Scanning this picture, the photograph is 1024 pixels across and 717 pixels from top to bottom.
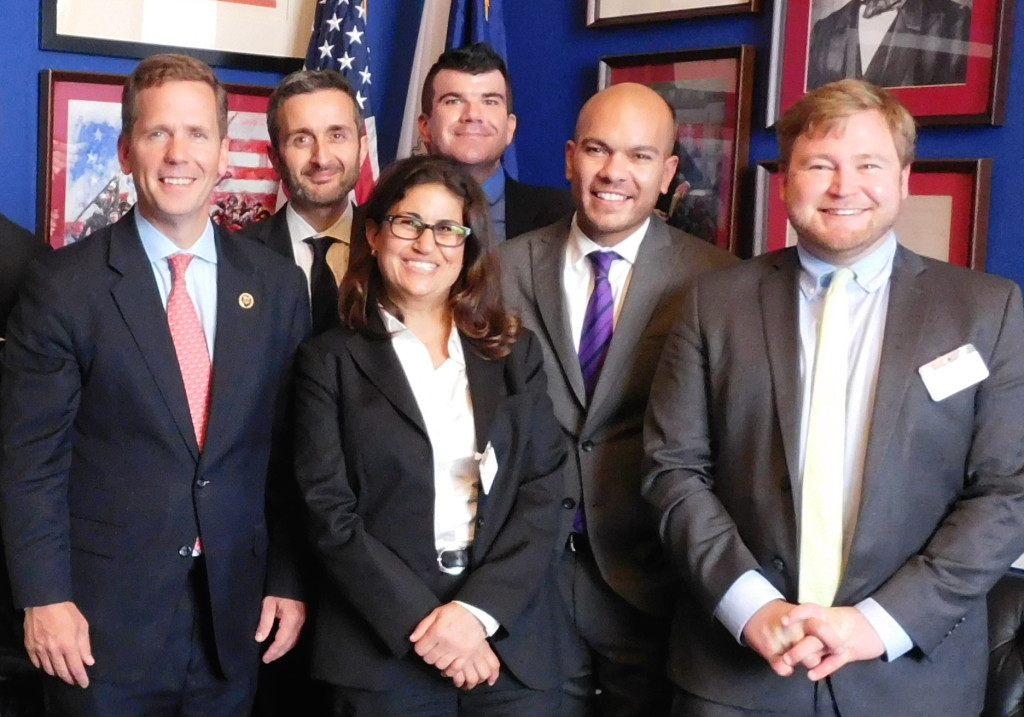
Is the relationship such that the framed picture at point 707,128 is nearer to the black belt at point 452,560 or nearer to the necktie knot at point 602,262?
the necktie knot at point 602,262

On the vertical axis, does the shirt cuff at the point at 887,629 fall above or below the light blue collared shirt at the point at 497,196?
below

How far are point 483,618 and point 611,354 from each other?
0.64m

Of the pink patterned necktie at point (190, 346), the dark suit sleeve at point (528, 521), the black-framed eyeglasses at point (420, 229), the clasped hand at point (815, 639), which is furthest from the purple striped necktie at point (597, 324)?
the pink patterned necktie at point (190, 346)

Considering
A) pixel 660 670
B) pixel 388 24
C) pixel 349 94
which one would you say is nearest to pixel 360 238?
pixel 349 94

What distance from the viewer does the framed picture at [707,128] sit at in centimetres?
335

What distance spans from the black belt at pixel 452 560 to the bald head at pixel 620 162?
0.81 meters

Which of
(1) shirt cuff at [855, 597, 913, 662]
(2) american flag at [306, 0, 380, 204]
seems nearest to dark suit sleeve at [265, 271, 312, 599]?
(1) shirt cuff at [855, 597, 913, 662]

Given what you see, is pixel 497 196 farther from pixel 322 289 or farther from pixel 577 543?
pixel 577 543

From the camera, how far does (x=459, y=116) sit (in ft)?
10.3

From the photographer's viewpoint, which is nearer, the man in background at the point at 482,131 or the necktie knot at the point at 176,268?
the necktie knot at the point at 176,268

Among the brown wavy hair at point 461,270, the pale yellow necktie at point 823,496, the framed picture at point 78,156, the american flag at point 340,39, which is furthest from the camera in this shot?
the american flag at point 340,39

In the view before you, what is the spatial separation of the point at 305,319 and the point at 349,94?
893mm

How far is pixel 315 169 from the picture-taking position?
114 inches

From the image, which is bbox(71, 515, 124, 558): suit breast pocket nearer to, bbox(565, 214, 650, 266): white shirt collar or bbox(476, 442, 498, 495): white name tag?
bbox(476, 442, 498, 495): white name tag
